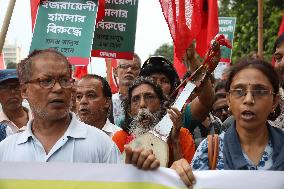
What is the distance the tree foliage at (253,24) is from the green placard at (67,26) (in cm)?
1344

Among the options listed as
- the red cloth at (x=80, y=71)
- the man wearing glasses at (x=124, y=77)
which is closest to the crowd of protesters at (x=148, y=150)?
the man wearing glasses at (x=124, y=77)

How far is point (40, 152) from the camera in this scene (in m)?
3.30

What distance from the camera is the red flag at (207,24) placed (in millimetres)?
5195

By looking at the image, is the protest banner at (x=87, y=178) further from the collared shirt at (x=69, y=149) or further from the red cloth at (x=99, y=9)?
the red cloth at (x=99, y=9)

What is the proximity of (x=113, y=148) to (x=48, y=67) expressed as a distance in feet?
1.88

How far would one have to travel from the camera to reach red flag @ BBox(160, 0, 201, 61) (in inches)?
194

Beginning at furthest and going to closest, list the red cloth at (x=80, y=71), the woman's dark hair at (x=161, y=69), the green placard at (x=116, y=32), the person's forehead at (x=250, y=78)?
the red cloth at (x=80, y=71) → the green placard at (x=116, y=32) → the woman's dark hair at (x=161, y=69) → the person's forehead at (x=250, y=78)

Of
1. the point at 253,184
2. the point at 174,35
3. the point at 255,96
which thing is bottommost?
the point at 253,184

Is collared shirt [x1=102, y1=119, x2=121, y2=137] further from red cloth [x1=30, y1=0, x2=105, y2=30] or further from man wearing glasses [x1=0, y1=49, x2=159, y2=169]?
man wearing glasses [x1=0, y1=49, x2=159, y2=169]

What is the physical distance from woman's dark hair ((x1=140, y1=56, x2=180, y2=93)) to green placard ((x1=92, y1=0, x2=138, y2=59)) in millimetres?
360

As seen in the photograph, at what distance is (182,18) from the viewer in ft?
16.4

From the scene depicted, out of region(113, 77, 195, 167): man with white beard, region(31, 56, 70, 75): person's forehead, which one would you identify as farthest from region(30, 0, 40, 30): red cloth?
region(31, 56, 70, 75): person's forehead

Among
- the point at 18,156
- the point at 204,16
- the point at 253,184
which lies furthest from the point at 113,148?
the point at 204,16

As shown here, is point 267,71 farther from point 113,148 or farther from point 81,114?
point 81,114
